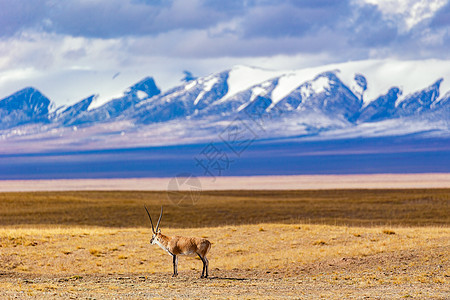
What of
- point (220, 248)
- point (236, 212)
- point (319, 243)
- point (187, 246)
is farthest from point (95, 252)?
point (236, 212)

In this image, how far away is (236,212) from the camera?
53.4 meters

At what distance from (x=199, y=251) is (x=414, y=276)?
5221 mm

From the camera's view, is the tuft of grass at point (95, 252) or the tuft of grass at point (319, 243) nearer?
the tuft of grass at point (95, 252)

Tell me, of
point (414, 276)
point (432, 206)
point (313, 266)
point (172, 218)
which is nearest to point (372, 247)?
point (313, 266)

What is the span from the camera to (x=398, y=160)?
184125 mm

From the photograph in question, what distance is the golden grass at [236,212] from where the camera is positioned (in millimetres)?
47000

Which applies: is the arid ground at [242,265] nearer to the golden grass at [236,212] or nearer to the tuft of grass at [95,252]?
the tuft of grass at [95,252]

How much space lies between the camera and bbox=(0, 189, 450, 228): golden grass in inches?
1850

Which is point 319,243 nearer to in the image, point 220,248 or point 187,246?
point 220,248

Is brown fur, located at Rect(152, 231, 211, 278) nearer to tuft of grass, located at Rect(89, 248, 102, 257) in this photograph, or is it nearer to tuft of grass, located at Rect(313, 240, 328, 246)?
tuft of grass, located at Rect(89, 248, 102, 257)

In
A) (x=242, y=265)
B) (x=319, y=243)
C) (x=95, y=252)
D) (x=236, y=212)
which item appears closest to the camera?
(x=242, y=265)

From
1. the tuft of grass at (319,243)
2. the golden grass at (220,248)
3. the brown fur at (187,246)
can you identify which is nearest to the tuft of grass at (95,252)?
the golden grass at (220,248)

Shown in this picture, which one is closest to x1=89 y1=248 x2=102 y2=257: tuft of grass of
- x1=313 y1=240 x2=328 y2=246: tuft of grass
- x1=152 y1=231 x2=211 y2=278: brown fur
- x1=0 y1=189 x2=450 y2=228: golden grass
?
x1=152 y1=231 x2=211 y2=278: brown fur

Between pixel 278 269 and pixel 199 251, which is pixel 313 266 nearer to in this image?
pixel 278 269
